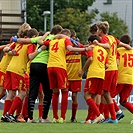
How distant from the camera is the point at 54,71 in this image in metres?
14.8

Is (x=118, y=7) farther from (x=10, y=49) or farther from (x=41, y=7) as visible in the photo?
(x=10, y=49)

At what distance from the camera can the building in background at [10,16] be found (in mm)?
35281

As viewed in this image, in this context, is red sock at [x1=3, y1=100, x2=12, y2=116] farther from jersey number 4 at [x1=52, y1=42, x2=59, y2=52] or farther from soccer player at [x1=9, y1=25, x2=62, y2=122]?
jersey number 4 at [x1=52, y1=42, x2=59, y2=52]

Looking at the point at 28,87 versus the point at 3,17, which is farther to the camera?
the point at 3,17

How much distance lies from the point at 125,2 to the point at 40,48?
42935 millimetres

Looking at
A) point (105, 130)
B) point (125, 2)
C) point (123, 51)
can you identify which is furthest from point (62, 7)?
point (105, 130)

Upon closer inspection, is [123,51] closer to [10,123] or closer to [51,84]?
[51,84]

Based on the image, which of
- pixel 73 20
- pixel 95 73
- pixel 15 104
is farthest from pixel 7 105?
pixel 73 20

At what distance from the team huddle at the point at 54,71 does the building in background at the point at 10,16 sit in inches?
745

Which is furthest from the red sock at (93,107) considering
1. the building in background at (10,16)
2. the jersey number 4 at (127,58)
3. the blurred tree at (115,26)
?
the blurred tree at (115,26)

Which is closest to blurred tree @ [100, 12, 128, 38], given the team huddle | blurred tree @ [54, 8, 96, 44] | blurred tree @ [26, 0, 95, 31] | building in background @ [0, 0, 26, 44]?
blurred tree @ [54, 8, 96, 44]

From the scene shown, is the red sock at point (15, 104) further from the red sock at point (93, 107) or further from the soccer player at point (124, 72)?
the soccer player at point (124, 72)

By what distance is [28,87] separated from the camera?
51.6 ft

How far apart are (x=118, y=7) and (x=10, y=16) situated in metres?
24.3
